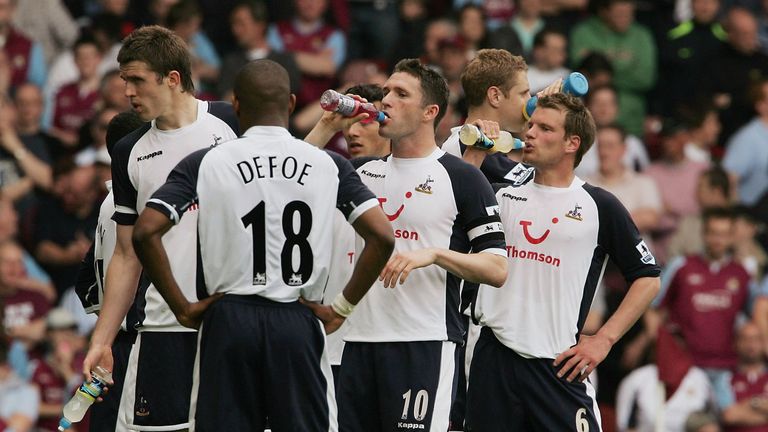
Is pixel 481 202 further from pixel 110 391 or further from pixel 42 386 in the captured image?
pixel 42 386

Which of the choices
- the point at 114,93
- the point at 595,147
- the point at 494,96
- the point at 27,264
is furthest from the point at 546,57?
the point at 494,96

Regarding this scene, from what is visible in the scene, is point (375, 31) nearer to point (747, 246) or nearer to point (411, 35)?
point (411, 35)

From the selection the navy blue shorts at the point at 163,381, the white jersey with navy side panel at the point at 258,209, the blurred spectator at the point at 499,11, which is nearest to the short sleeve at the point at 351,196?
the white jersey with navy side panel at the point at 258,209

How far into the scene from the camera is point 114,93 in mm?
15812

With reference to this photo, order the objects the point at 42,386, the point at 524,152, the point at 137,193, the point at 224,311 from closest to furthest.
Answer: the point at 224,311, the point at 137,193, the point at 524,152, the point at 42,386

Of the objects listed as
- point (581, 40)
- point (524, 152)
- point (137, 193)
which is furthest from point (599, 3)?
point (137, 193)

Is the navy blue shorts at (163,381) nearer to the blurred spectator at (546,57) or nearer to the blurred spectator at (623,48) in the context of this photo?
the blurred spectator at (546,57)

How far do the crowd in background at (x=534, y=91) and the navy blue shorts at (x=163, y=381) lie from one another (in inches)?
209

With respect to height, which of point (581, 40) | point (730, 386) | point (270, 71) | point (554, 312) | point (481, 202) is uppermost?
point (581, 40)

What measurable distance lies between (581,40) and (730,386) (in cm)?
502

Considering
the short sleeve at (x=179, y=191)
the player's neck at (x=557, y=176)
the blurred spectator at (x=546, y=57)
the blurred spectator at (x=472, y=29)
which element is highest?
the blurred spectator at (x=472, y=29)

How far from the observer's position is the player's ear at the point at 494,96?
33.4 feet

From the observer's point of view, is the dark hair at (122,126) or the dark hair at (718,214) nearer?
the dark hair at (122,126)

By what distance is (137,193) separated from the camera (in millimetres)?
8609
